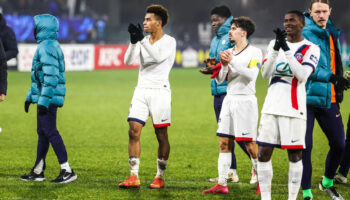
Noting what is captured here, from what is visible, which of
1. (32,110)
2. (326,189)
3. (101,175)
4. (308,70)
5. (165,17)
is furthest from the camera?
(32,110)

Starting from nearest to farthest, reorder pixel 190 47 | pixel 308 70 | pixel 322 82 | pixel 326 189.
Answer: pixel 308 70
pixel 322 82
pixel 326 189
pixel 190 47

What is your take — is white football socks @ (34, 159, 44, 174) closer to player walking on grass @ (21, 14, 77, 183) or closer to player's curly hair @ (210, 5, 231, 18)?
player walking on grass @ (21, 14, 77, 183)

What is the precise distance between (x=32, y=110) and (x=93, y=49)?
1917cm

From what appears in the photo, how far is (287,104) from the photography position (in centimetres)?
546

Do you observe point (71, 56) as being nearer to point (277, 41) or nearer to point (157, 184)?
point (157, 184)

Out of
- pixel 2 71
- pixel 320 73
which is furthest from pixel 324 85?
pixel 2 71

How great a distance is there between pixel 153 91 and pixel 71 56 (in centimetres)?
2710

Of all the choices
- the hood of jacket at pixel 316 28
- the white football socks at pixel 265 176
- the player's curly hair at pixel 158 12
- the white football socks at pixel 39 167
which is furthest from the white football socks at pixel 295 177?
the white football socks at pixel 39 167

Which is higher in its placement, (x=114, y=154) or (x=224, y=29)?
(x=224, y=29)

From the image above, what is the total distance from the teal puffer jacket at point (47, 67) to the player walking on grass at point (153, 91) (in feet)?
2.76

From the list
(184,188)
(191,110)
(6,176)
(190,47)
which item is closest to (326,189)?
(184,188)

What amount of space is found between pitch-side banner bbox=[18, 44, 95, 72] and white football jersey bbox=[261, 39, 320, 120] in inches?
1061

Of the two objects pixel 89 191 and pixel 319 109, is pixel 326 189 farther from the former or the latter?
pixel 89 191

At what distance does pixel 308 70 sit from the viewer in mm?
5418
